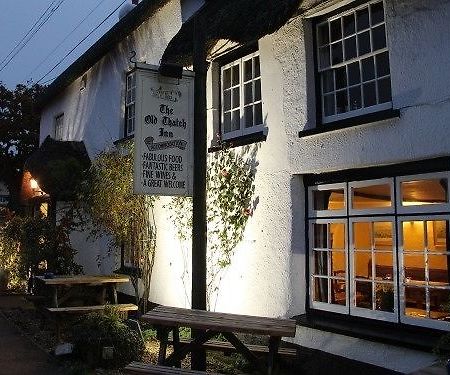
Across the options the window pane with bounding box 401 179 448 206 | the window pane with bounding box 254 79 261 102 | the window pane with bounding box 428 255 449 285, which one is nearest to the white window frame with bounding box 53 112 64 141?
the window pane with bounding box 254 79 261 102

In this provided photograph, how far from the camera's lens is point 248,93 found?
744 cm

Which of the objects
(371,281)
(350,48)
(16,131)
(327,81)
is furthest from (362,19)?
(16,131)

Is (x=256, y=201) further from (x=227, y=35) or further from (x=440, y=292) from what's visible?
(x=440, y=292)

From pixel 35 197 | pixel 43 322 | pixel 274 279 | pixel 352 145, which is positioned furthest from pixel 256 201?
pixel 35 197

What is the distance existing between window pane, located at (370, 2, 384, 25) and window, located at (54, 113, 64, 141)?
37.6 ft

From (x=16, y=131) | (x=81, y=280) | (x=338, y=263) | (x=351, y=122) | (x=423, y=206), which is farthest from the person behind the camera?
(x=16, y=131)

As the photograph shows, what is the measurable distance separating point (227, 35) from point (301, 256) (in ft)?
9.80

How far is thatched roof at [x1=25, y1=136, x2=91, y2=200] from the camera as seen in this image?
11414mm

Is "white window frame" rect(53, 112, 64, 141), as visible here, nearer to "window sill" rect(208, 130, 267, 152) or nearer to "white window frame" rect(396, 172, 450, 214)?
"window sill" rect(208, 130, 267, 152)

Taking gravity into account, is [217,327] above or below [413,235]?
below

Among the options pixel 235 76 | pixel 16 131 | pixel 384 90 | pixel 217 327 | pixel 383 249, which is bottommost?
pixel 217 327

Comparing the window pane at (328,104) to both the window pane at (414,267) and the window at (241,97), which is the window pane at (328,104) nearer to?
the window at (241,97)

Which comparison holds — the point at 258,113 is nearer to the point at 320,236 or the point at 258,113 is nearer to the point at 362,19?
the point at 362,19

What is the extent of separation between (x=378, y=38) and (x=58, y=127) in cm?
1218
